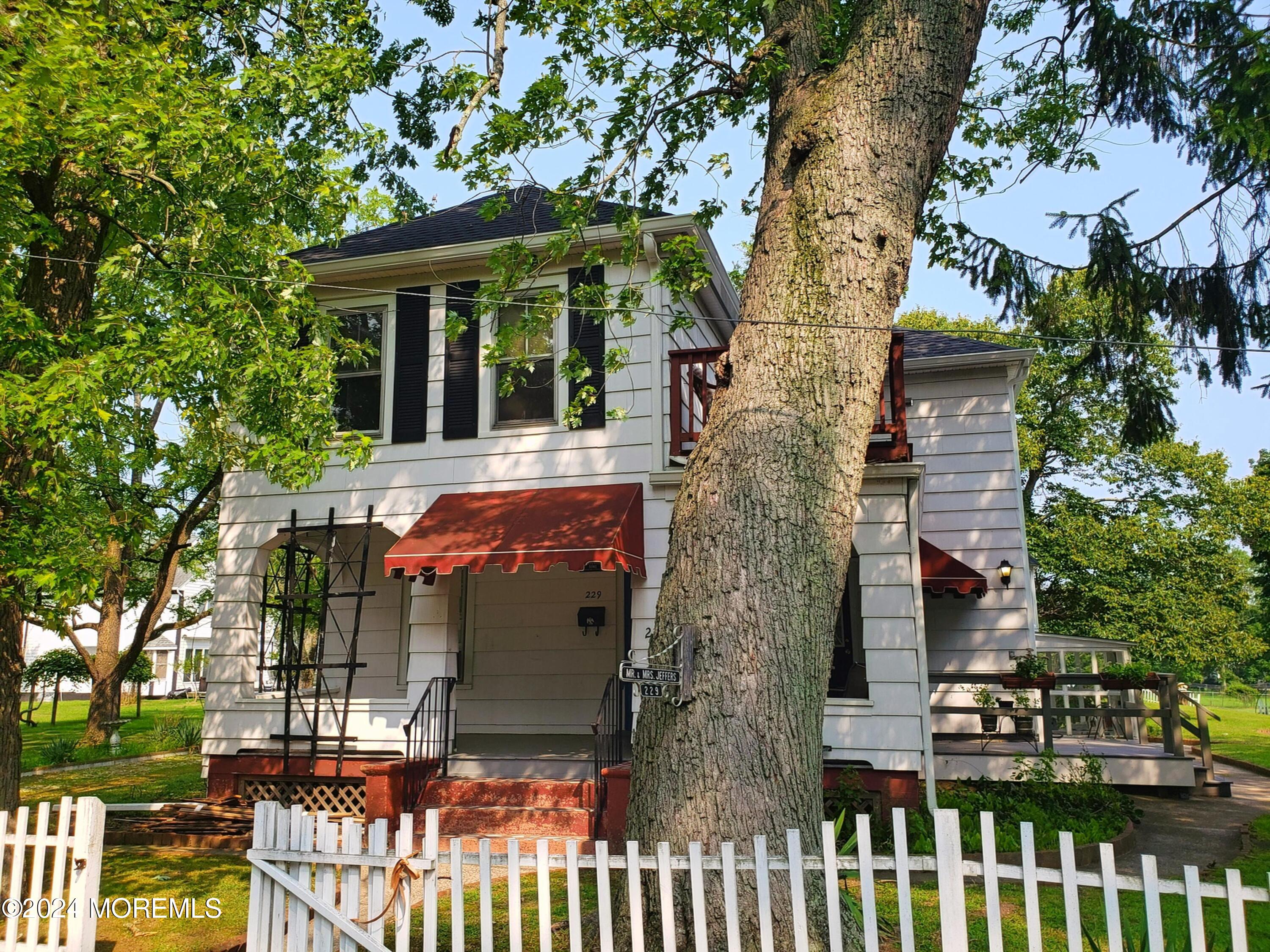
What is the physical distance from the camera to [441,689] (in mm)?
10844

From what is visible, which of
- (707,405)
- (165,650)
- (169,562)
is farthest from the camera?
(165,650)

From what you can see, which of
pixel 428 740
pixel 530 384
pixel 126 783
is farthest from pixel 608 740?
pixel 126 783

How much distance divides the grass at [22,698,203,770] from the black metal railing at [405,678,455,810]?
16.0ft

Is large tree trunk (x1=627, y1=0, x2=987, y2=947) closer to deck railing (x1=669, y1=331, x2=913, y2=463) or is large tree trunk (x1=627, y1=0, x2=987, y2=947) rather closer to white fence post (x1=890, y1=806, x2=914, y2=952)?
white fence post (x1=890, y1=806, x2=914, y2=952)

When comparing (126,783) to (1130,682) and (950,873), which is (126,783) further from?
(1130,682)

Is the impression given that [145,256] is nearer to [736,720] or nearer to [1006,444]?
[736,720]

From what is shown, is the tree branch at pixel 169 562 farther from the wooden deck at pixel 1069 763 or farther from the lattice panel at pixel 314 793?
the wooden deck at pixel 1069 763

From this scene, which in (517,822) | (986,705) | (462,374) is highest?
(462,374)

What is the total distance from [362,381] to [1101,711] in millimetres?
10393

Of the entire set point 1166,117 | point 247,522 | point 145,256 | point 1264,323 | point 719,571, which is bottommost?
point 719,571

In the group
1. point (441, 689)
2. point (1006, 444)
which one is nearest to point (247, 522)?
point (441, 689)

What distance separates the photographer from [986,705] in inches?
452

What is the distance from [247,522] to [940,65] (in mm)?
9895

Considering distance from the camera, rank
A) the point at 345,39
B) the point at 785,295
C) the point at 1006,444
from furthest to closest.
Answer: the point at 1006,444 → the point at 345,39 → the point at 785,295
